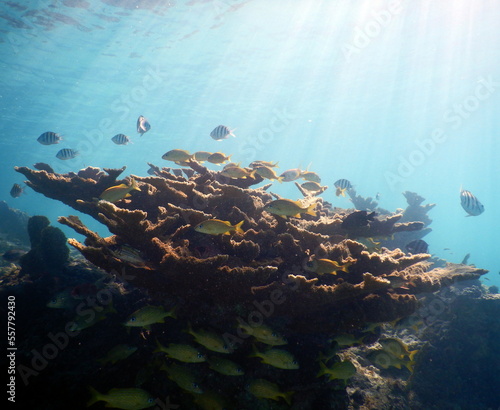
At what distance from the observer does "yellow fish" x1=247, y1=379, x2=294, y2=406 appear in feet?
11.0

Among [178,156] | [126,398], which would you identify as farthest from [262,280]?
[178,156]

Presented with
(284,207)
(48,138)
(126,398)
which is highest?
(284,207)

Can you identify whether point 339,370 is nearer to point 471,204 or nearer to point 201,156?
point 201,156

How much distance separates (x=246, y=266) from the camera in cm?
373

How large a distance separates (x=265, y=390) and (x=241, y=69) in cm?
3299

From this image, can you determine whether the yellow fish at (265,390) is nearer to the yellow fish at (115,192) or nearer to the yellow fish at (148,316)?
the yellow fish at (148,316)

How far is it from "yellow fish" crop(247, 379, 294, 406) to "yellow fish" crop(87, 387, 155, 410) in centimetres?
121

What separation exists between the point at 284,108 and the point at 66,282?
153ft

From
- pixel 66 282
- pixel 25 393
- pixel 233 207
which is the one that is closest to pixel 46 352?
pixel 25 393

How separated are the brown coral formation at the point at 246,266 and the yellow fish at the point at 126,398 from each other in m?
1.11

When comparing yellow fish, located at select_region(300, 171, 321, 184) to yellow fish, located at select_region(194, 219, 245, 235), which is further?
yellow fish, located at select_region(300, 171, 321, 184)

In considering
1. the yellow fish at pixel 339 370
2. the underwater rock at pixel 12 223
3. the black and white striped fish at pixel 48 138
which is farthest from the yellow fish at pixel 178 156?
the underwater rock at pixel 12 223

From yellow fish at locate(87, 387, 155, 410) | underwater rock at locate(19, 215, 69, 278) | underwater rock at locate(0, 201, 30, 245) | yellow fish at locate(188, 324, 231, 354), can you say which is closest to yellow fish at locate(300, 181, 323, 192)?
yellow fish at locate(188, 324, 231, 354)

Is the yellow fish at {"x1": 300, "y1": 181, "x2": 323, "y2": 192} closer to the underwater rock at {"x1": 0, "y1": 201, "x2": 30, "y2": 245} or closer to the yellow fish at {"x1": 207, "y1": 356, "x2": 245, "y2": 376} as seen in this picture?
the yellow fish at {"x1": 207, "y1": 356, "x2": 245, "y2": 376}
